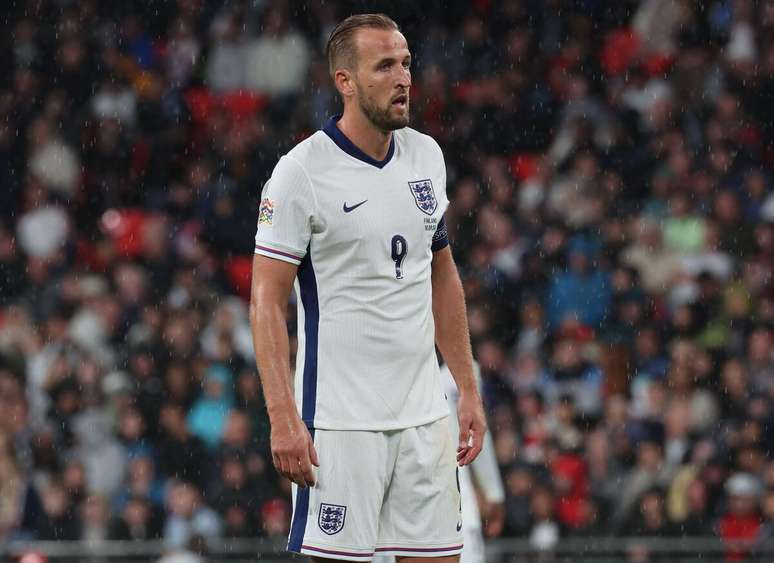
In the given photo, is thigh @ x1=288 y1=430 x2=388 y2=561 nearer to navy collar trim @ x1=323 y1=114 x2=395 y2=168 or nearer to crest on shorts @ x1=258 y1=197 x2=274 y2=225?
crest on shorts @ x1=258 y1=197 x2=274 y2=225

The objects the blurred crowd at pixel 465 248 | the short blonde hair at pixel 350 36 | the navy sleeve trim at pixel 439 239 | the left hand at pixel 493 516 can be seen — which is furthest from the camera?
the blurred crowd at pixel 465 248

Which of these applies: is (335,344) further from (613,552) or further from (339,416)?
(613,552)

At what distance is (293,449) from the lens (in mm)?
4754

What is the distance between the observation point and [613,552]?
9789 millimetres

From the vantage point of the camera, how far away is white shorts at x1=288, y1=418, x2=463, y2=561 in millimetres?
4934

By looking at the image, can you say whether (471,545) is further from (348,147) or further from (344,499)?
(348,147)

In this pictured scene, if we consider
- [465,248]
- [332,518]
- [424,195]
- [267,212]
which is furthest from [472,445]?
[465,248]

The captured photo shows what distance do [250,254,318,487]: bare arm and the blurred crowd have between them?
516 cm

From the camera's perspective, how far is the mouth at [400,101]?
5020 millimetres

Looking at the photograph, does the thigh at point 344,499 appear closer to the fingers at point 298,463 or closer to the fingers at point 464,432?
the fingers at point 298,463

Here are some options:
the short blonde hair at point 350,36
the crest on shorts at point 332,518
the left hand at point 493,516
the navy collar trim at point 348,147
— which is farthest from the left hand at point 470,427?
the left hand at point 493,516

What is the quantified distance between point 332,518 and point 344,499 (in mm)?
69

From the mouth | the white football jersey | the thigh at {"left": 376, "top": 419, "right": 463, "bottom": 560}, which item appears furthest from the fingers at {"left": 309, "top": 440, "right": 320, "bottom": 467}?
the mouth

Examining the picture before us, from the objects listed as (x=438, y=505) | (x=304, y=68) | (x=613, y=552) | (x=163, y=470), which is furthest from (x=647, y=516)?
(x=304, y=68)
